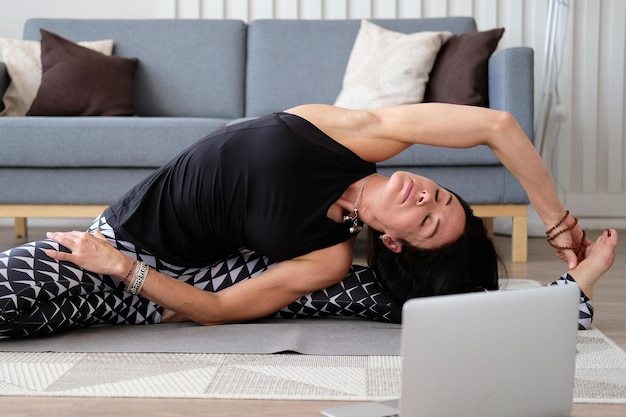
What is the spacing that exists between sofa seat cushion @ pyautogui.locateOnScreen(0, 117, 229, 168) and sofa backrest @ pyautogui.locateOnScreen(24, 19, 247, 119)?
0.71 metres

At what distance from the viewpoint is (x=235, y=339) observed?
194 cm

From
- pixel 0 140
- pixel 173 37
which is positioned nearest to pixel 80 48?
pixel 173 37

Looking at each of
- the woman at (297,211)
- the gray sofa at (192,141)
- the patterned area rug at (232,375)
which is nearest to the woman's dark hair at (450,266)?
the woman at (297,211)

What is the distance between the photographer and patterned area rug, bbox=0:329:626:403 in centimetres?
153

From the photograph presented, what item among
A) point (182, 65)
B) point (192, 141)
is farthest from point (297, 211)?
point (182, 65)

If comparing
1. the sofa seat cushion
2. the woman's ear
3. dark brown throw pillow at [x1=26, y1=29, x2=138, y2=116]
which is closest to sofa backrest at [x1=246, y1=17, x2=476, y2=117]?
dark brown throw pillow at [x1=26, y1=29, x2=138, y2=116]

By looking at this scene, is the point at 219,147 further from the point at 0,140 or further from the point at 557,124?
the point at 557,124

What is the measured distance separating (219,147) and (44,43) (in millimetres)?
2120

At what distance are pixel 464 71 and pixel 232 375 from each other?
2157 millimetres

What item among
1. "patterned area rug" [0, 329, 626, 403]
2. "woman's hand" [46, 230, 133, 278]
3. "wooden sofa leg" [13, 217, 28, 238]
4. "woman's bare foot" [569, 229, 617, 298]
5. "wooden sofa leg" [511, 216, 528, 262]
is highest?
"woman's hand" [46, 230, 133, 278]

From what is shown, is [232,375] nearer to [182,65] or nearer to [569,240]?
[569,240]

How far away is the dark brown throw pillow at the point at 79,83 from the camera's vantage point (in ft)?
12.1

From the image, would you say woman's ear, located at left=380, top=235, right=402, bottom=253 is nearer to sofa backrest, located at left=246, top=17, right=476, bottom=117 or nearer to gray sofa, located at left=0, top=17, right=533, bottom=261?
gray sofa, located at left=0, top=17, right=533, bottom=261

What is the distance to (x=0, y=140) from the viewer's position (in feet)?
10.6
